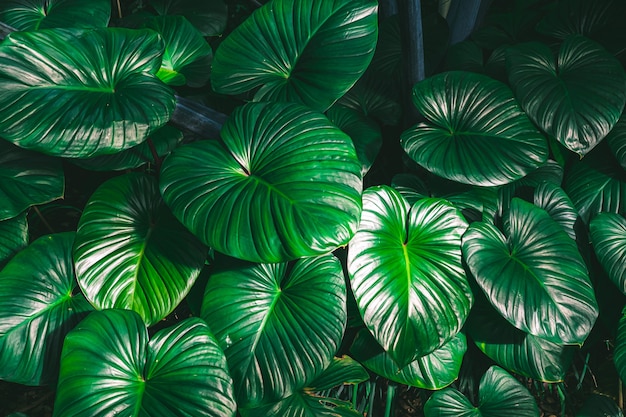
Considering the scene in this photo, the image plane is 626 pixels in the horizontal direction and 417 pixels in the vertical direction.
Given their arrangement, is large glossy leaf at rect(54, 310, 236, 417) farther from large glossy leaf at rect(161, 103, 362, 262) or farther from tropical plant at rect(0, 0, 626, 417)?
large glossy leaf at rect(161, 103, 362, 262)

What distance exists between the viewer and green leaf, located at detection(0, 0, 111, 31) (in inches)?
63.1

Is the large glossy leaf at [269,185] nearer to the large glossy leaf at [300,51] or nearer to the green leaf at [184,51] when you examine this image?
the large glossy leaf at [300,51]

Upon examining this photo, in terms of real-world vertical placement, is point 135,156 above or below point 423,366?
above

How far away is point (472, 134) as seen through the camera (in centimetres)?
150

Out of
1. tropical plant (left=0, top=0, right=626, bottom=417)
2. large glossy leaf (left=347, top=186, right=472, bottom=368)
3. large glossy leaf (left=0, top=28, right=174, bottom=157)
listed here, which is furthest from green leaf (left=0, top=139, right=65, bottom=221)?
large glossy leaf (left=347, top=186, right=472, bottom=368)

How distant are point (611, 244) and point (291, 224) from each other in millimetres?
947

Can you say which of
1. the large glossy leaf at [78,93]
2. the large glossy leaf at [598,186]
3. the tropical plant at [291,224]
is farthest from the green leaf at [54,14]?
the large glossy leaf at [598,186]

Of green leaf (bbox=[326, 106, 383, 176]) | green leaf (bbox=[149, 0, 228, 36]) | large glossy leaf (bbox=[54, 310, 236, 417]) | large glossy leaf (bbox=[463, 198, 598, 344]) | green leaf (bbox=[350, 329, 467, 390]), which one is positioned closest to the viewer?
large glossy leaf (bbox=[54, 310, 236, 417])

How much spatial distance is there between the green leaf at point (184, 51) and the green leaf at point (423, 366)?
96cm

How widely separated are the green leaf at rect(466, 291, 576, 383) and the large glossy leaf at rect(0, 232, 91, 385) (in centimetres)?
105

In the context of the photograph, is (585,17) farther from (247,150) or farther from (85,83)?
(85,83)

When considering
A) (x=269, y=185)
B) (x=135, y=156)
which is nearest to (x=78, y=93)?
(x=135, y=156)

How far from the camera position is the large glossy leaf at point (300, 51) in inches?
53.1

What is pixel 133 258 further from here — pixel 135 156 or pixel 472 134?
pixel 472 134
